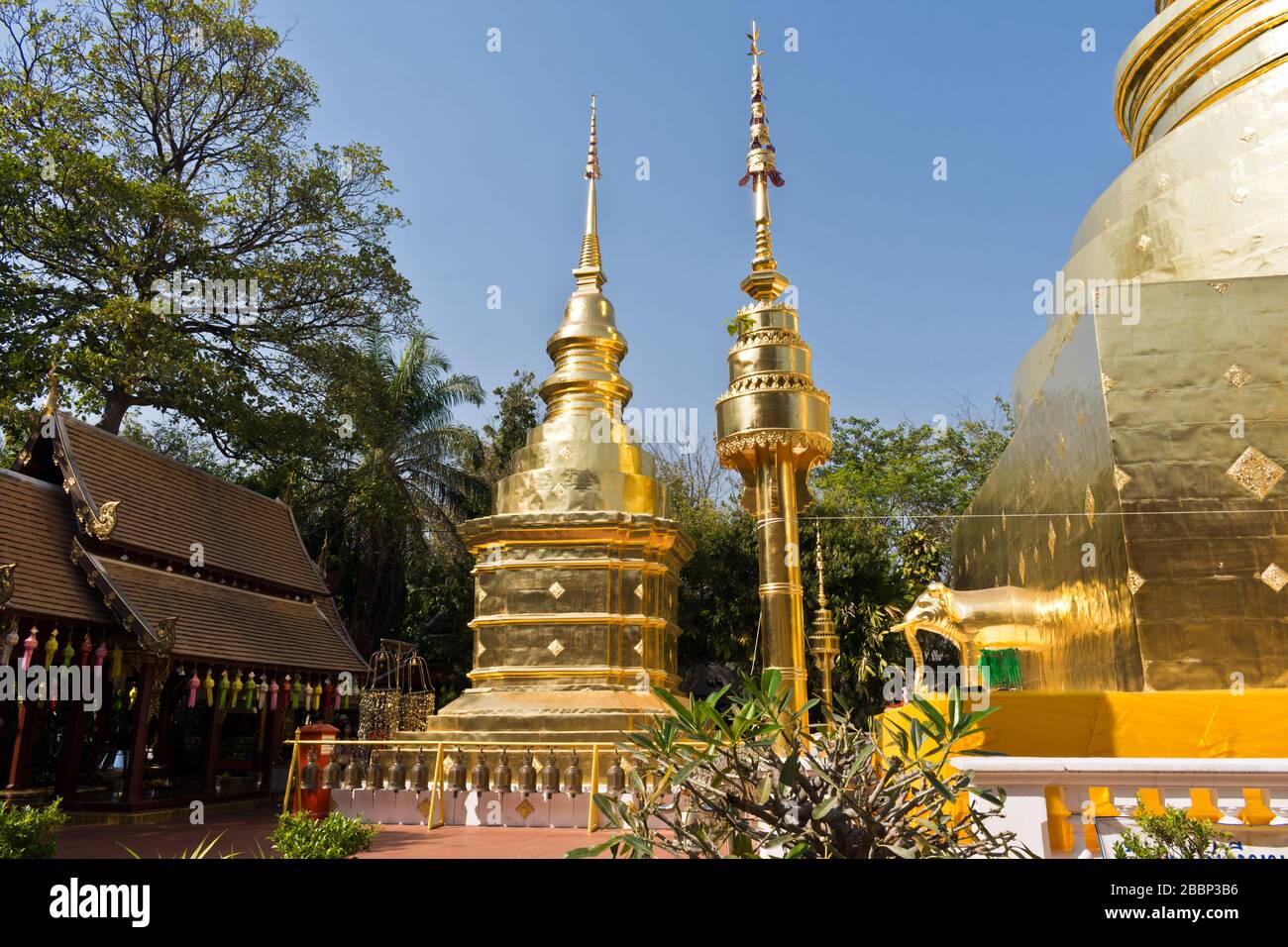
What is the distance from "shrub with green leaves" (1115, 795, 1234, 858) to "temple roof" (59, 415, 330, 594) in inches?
507

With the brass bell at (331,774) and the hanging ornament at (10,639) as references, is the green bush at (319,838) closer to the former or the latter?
the brass bell at (331,774)

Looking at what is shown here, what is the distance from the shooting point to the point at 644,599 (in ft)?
44.1

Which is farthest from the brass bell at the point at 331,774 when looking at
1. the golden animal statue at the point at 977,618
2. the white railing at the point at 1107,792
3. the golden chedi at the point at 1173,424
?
the white railing at the point at 1107,792

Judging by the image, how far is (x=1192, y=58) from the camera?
32.6 feet

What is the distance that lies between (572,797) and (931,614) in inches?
203

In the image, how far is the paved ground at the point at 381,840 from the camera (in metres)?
9.07

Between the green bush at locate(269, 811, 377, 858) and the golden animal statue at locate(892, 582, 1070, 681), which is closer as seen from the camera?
the green bush at locate(269, 811, 377, 858)

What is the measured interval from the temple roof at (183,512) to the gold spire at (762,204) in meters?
9.68

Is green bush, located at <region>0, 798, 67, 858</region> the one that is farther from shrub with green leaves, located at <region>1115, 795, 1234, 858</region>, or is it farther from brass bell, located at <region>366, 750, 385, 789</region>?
shrub with green leaves, located at <region>1115, 795, 1234, 858</region>

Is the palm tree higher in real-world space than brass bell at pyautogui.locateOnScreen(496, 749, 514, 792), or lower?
higher

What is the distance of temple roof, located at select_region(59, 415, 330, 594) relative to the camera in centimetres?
1316

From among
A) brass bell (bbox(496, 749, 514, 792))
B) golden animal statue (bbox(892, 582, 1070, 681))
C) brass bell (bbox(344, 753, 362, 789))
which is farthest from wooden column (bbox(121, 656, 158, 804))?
golden animal statue (bbox(892, 582, 1070, 681))

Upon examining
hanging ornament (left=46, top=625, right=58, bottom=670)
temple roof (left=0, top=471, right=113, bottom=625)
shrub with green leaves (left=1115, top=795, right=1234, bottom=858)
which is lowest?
shrub with green leaves (left=1115, top=795, right=1234, bottom=858)
